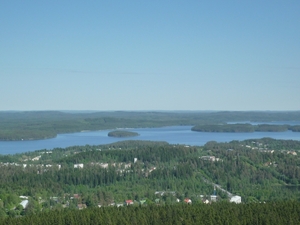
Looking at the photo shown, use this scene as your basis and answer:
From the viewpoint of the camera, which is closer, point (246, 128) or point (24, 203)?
point (24, 203)

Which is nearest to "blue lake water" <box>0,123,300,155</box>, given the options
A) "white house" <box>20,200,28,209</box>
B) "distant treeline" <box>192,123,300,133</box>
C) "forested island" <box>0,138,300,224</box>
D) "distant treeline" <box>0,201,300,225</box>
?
"distant treeline" <box>192,123,300,133</box>

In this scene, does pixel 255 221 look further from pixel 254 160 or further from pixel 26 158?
pixel 26 158

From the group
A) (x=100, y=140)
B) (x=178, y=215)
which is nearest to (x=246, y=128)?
(x=100, y=140)

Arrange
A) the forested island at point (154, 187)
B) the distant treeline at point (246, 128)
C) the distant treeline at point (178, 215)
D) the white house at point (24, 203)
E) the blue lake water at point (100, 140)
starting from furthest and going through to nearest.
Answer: the distant treeline at point (246, 128), the blue lake water at point (100, 140), the white house at point (24, 203), the forested island at point (154, 187), the distant treeline at point (178, 215)

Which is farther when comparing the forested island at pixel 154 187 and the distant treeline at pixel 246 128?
the distant treeline at pixel 246 128

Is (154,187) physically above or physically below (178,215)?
below

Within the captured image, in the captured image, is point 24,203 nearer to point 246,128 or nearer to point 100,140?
point 100,140

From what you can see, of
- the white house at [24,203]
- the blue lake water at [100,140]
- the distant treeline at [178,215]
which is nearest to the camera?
the distant treeline at [178,215]

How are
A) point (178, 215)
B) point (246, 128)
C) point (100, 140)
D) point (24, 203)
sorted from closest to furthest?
point (178, 215), point (24, 203), point (100, 140), point (246, 128)

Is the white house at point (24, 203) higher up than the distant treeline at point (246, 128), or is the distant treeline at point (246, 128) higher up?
the distant treeline at point (246, 128)

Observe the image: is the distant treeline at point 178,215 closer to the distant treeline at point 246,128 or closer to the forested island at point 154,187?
the forested island at point 154,187

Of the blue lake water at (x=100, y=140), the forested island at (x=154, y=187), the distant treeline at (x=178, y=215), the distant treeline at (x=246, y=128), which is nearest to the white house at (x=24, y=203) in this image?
the forested island at (x=154, y=187)
